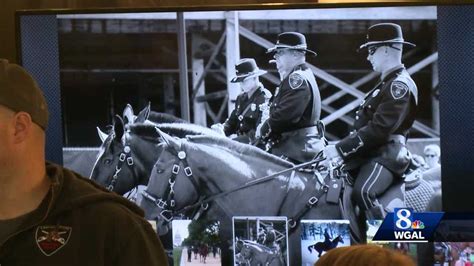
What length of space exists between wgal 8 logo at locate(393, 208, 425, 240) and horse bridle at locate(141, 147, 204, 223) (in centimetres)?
70

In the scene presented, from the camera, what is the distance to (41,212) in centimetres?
168

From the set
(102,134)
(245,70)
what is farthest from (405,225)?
(102,134)

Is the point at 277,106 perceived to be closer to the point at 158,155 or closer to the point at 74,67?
the point at 158,155

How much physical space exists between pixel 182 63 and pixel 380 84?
724 millimetres

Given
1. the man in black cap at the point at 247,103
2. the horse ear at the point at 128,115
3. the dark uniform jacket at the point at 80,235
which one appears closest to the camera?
the dark uniform jacket at the point at 80,235

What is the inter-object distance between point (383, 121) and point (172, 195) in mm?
833

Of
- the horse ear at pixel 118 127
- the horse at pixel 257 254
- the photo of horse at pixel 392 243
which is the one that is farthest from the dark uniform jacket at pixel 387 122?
the horse ear at pixel 118 127

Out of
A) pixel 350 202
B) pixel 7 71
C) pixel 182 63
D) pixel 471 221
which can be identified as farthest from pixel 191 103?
pixel 7 71

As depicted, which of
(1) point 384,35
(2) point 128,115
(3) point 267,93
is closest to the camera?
(1) point 384,35

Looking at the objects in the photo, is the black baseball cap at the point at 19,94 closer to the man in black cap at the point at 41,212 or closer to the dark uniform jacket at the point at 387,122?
the man in black cap at the point at 41,212

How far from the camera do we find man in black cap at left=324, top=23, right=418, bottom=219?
3.03 meters

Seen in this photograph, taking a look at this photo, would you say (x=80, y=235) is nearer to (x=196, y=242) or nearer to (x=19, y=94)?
(x=19, y=94)

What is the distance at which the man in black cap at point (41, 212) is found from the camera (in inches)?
64.9

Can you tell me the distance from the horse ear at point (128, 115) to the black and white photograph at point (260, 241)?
0.54m
